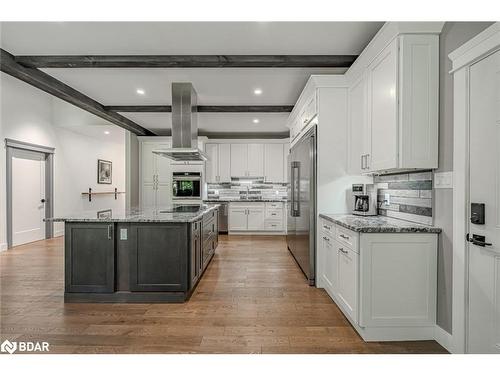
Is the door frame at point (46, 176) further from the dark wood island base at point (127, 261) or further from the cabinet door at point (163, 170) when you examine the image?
the dark wood island base at point (127, 261)

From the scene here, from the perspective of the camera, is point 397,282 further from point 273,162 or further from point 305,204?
point 273,162

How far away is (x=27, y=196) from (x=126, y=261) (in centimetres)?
426

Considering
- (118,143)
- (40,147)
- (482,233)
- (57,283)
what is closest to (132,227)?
(57,283)

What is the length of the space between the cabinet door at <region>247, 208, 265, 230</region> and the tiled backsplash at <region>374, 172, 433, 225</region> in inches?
156

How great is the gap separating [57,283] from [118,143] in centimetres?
636

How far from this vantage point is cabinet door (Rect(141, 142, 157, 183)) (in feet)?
23.3

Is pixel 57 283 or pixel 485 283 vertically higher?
pixel 485 283

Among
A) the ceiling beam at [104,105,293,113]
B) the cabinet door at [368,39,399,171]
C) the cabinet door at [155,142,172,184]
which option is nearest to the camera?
the cabinet door at [368,39,399,171]

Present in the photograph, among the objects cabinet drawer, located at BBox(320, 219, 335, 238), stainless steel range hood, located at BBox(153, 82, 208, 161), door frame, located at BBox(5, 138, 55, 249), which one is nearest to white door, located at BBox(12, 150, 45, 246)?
door frame, located at BBox(5, 138, 55, 249)

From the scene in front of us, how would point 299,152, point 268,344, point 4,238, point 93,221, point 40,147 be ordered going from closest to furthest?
1. point 268,344
2. point 93,221
3. point 299,152
4. point 4,238
5. point 40,147

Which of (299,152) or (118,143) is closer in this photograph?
(299,152)

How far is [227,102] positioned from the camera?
4992 millimetres

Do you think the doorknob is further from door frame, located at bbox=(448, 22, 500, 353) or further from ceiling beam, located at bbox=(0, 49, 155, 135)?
ceiling beam, located at bbox=(0, 49, 155, 135)

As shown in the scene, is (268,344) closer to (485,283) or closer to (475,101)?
(485,283)
